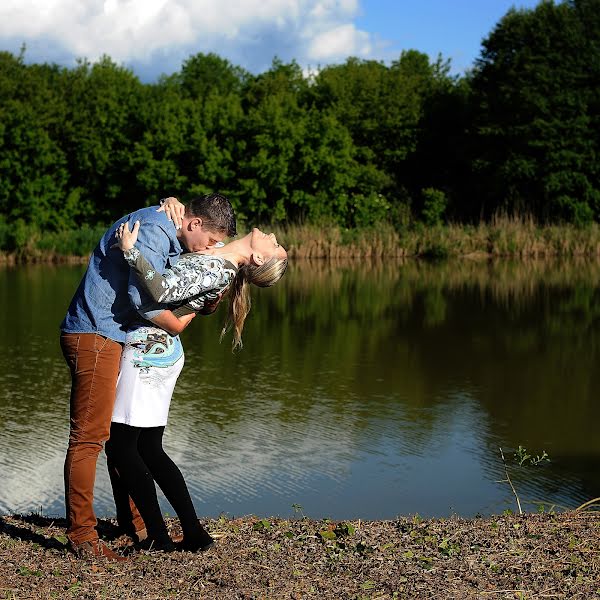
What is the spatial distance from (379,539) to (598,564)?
974 millimetres

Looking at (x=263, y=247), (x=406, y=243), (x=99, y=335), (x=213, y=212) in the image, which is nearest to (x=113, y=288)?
(x=99, y=335)

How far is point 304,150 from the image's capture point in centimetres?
3934

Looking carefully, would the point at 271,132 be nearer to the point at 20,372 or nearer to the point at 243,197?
the point at 243,197

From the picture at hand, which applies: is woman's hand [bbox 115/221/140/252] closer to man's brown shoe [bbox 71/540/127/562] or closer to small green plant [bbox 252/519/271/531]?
man's brown shoe [bbox 71/540/127/562]

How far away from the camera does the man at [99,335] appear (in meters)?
4.83

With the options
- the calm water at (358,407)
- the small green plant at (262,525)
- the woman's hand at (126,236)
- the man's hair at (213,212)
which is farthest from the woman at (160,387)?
the calm water at (358,407)

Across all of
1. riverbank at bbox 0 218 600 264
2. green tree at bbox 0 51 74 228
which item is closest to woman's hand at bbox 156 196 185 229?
riverbank at bbox 0 218 600 264

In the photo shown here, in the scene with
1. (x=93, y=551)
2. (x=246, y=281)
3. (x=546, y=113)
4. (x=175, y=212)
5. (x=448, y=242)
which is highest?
(x=546, y=113)

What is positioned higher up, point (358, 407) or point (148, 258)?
point (148, 258)

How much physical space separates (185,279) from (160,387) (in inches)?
20.3

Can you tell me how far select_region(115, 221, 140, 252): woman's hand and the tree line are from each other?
32.1 m

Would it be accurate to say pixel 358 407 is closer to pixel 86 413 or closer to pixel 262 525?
pixel 262 525

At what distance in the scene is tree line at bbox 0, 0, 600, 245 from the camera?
39.4 meters

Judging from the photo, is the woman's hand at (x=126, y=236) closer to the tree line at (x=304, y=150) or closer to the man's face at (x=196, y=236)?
the man's face at (x=196, y=236)
